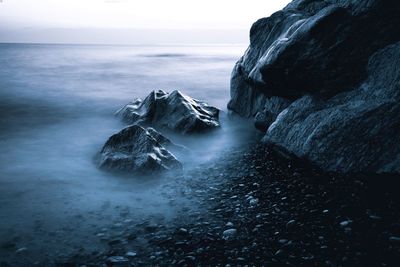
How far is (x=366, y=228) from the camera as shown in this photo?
225 inches

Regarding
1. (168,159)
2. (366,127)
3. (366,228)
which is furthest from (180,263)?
(366,127)

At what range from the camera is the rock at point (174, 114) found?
42.7 ft

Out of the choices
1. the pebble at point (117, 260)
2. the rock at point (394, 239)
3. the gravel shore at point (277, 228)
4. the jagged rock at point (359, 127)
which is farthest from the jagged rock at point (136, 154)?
the rock at point (394, 239)

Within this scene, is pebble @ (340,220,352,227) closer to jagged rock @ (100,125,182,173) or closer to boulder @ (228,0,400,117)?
boulder @ (228,0,400,117)

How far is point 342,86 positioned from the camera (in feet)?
30.2

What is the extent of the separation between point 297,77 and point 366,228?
498 centimetres

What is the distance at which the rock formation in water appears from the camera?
7492 mm

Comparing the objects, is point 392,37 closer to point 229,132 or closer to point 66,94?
point 229,132

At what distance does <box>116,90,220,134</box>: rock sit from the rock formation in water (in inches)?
126

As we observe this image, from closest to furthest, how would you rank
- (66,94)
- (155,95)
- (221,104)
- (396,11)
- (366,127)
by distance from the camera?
(366,127), (396,11), (155,95), (221,104), (66,94)

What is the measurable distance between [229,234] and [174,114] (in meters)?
8.07

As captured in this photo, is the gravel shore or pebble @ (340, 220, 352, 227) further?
pebble @ (340, 220, 352, 227)

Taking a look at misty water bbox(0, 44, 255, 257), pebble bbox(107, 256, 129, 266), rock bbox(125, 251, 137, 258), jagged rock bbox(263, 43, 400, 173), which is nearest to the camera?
pebble bbox(107, 256, 129, 266)

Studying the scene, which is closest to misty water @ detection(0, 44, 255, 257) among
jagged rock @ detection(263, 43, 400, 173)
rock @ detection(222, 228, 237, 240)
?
rock @ detection(222, 228, 237, 240)
